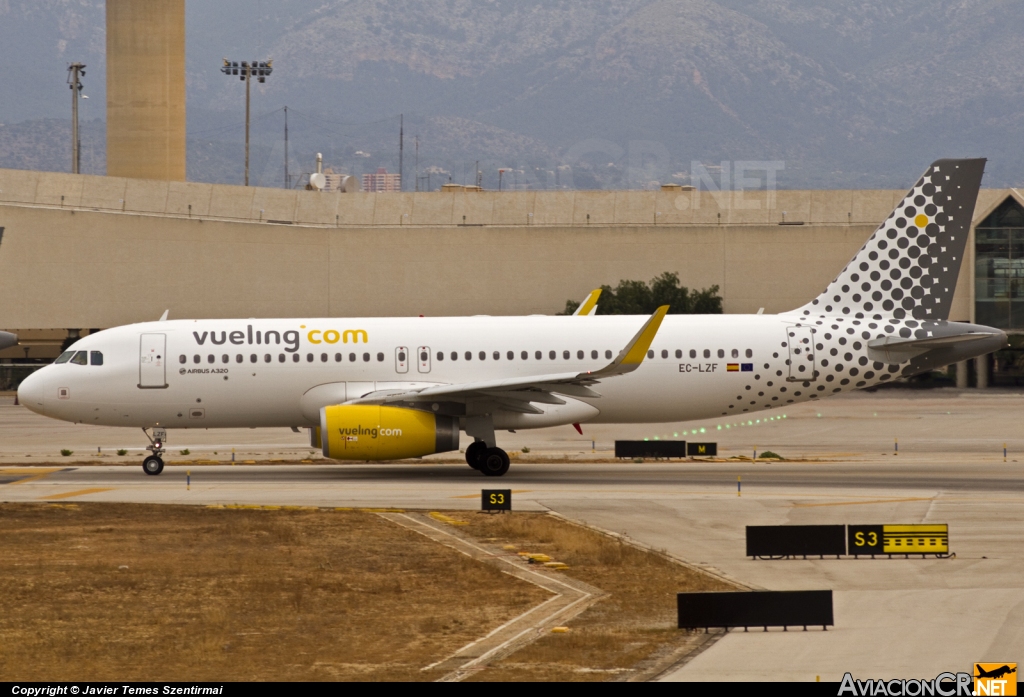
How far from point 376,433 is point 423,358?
3493 mm

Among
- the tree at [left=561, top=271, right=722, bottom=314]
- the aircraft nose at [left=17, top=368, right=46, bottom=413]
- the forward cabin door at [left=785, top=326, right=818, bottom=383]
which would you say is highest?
the tree at [left=561, top=271, right=722, bottom=314]

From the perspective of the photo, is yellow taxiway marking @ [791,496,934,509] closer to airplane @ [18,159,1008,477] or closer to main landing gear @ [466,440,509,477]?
airplane @ [18,159,1008,477]

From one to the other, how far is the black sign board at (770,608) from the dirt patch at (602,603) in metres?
0.46

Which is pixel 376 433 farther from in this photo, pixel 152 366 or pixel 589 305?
pixel 589 305

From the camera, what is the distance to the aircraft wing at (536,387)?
→ 2953cm

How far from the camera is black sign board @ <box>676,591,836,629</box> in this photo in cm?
1465

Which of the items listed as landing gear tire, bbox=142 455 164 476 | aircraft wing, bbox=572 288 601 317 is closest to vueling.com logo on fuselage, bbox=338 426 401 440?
landing gear tire, bbox=142 455 164 476

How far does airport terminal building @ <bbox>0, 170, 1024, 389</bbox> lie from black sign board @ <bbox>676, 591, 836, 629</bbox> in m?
65.7

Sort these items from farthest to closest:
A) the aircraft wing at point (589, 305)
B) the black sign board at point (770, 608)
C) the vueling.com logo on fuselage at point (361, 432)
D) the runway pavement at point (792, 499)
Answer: the aircraft wing at point (589, 305) → the vueling.com logo on fuselage at point (361, 432) → the black sign board at point (770, 608) → the runway pavement at point (792, 499)

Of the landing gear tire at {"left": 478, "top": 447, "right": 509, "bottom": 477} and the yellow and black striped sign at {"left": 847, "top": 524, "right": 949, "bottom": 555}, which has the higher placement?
the landing gear tire at {"left": 478, "top": 447, "right": 509, "bottom": 477}

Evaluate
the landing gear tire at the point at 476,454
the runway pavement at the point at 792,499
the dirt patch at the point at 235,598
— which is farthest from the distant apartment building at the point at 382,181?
the dirt patch at the point at 235,598

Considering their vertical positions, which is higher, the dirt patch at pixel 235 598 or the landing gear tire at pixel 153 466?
the landing gear tire at pixel 153 466

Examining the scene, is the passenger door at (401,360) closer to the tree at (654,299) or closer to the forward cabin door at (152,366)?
the forward cabin door at (152,366)

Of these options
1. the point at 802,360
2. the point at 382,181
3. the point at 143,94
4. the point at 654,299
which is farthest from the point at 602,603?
the point at 382,181
